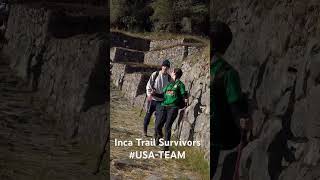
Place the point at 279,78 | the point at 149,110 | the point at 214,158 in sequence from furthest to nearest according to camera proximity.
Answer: the point at 149,110 < the point at 214,158 < the point at 279,78

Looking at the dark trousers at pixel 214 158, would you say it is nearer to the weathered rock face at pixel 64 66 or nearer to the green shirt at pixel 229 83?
the green shirt at pixel 229 83

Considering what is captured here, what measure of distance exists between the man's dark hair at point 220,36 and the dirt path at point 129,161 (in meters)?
0.94

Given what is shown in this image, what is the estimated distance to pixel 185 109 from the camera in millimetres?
4668

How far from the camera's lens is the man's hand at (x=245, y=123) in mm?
4621

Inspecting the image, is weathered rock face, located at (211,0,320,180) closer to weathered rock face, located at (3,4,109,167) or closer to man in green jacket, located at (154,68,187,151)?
man in green jacket, located at (154,68,187,151)

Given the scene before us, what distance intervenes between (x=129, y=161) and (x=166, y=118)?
1.66 ft

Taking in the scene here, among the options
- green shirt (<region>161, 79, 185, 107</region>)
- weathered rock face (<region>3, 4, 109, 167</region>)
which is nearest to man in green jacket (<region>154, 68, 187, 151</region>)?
green shirt (<region>161, 79, 185, 107</region>)

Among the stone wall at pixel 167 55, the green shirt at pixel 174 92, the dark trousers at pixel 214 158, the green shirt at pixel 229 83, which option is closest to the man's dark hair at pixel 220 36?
the green shirt at pixel 229 83

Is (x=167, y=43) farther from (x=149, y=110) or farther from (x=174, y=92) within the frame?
(x=149, y=110)

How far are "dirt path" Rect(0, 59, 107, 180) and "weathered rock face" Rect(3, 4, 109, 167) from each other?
103mm

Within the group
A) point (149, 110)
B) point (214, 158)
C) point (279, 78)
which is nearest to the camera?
point (279, 78)

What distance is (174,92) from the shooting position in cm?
467

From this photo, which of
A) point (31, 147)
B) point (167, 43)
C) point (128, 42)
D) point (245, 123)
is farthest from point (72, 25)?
point (245, 123)

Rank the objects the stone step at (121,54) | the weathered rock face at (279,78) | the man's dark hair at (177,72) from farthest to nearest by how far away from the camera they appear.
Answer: the man's dark hair at (177,72) → the stone step at (121,54) → the weathered rock face at (279,78)
